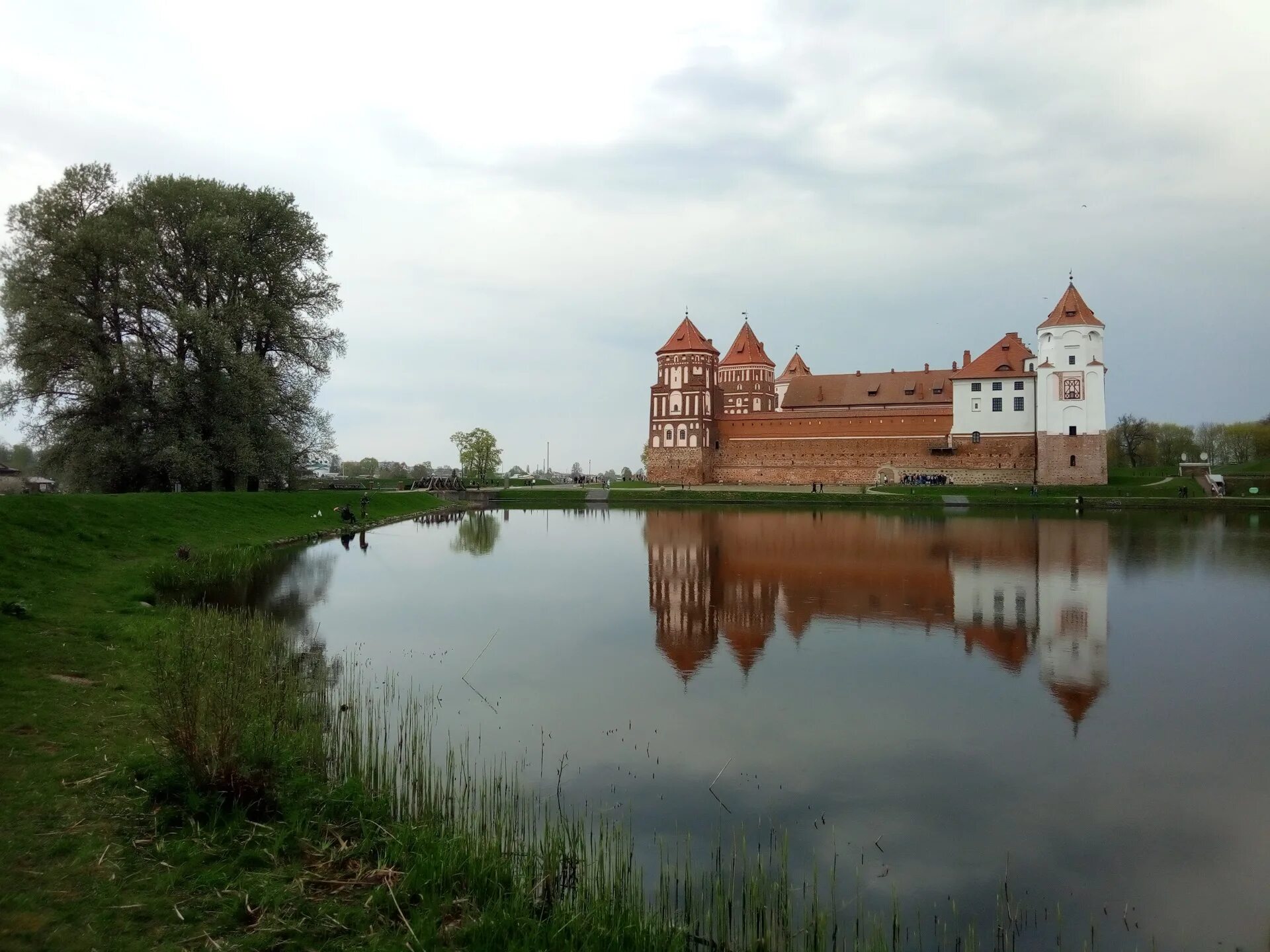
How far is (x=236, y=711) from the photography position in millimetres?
5684

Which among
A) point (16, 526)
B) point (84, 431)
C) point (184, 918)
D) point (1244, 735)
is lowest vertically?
point (1244, 735)

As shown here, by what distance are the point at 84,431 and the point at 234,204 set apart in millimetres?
8896

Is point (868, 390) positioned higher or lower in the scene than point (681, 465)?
higher

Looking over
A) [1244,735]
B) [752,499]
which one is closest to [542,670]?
[1244,735]

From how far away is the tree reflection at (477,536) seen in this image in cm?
2559

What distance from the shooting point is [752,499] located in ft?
171

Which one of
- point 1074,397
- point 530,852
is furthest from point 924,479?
point 530,852

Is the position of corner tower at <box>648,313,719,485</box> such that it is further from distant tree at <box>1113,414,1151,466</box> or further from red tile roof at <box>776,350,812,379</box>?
distant tree at <box>1113,414,1151,466</box>

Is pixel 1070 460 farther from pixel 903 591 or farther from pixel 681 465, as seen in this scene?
pixel 903 591

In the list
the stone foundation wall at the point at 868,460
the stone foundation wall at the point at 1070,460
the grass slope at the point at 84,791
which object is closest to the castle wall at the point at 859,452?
the stone foundation wall at the point at 868,460

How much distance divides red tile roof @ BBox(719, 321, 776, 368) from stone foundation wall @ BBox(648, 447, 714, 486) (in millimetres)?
9791

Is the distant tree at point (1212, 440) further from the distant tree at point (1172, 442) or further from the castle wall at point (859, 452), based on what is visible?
the castle wall at point (859, 452)

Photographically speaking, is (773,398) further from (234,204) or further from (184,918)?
(184,918)

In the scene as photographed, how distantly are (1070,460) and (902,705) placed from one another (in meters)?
→ 52.9
